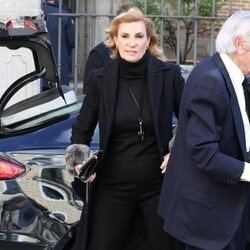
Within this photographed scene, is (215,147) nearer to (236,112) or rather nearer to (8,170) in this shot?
(236,112)

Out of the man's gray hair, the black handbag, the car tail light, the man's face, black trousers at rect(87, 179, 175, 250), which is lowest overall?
black trousers at rect(87, 179, 175, 250)

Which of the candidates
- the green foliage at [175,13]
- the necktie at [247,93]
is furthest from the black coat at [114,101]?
the green foliage at [175,13]

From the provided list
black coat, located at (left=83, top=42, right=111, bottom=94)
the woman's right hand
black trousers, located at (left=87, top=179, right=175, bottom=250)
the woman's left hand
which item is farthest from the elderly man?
black coat, located at (left=83, top=42, right=111, bottom=94)

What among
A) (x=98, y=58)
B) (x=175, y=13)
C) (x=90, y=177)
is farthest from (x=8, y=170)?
(x=175, y=13)

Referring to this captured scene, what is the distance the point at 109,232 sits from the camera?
3.45m

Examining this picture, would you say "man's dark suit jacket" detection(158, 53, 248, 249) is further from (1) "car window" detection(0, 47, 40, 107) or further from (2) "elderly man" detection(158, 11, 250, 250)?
(1) "car window" detection(0, 47, 40, 107)

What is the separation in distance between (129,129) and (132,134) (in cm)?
3

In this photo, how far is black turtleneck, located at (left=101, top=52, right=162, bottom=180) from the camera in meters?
3.34

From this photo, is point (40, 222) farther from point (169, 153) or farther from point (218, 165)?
point (218, 165)

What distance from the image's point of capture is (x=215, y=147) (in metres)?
2.83

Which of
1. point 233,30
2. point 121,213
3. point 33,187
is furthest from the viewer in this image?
point 33,187

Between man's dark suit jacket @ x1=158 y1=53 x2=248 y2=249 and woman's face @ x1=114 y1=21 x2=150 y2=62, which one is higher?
woman's face @ x1=114 y1=21 x2=150 y2=62

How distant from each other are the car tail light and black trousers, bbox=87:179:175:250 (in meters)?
0.41

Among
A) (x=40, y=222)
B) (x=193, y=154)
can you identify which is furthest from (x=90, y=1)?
(x=193, y=154)
